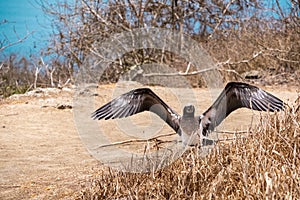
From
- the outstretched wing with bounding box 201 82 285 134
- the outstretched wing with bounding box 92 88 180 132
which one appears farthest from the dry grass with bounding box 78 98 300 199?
the outstretched wing with bounding box 92 88 180 132

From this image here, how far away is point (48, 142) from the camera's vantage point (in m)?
5.47

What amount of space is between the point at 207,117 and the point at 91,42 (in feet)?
28.9

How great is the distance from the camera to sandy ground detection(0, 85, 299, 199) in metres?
3.27

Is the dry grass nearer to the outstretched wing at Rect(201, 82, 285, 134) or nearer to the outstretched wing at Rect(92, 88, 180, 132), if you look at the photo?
the outstretched wing at Rect(201, 82, 285, 134)

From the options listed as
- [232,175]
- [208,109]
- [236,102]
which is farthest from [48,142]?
[232,175]

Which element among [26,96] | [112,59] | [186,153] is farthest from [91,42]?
[186,153]

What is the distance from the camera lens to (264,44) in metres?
12.1

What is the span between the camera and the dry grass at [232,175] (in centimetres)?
219

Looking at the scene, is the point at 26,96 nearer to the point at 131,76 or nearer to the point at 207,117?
the point at 131,76

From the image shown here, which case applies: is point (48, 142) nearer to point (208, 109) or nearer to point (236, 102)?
point (208, 109)

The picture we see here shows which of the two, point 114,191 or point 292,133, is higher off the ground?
point 292,133

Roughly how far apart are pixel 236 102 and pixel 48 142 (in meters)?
2.76

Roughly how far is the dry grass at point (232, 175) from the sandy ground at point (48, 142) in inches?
15.8

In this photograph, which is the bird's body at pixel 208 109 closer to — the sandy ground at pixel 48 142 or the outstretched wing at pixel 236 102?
the outstretched wing at pixel 236 102
